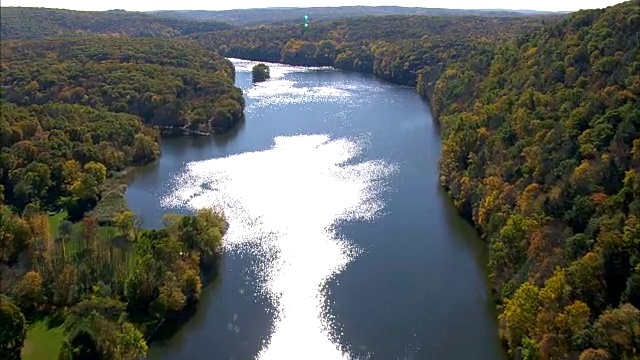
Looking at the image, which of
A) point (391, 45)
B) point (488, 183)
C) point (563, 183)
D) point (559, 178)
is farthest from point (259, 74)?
point (563, 183)

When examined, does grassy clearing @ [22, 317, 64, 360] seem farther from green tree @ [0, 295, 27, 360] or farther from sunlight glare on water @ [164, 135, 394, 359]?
sunlight glare on water @ [164, 135, 394, 359]

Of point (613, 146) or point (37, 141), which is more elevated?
point (613, 146)

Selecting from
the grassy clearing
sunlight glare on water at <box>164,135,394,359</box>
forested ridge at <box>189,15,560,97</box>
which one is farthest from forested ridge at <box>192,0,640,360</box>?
forested ridge at <box>189,15,560,97</box>

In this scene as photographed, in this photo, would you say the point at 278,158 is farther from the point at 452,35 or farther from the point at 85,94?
the point at 452,35

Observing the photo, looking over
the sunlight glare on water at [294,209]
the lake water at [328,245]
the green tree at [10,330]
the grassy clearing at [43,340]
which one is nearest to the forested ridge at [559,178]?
the lake water at [328,245]

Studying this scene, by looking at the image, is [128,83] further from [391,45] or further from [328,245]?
[391,45]

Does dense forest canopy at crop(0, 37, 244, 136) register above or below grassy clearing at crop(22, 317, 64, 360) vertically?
above

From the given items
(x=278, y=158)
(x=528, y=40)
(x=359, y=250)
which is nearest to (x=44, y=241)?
(x=359, y=250)
